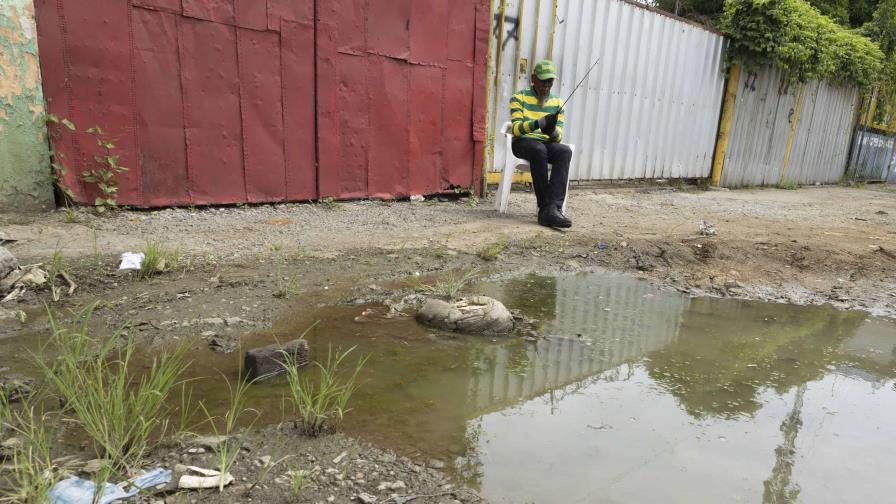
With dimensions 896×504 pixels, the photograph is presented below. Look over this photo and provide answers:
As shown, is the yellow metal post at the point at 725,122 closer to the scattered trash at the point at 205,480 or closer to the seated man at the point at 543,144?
the seated man at the point at 543,144

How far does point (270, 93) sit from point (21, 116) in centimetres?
160

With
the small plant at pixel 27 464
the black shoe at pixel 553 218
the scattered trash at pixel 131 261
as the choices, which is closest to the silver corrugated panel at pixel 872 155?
the black shoe at pixel 553 218

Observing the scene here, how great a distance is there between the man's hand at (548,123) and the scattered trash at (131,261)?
2961 millimetres

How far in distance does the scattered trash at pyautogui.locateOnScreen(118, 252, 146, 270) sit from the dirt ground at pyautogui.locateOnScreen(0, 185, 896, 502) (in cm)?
6

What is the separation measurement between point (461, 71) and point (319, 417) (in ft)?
14.4

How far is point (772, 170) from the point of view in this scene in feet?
31.9

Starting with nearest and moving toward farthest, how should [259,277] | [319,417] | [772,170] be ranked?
[319,417] → [259,277] → [772,170]

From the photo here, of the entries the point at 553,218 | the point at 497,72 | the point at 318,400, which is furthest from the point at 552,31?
the point at 318,400

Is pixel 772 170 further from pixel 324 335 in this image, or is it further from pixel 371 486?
pixel 371 486

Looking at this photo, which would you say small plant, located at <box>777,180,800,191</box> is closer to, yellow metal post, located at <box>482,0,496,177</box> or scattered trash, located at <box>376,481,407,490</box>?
yellow metal post, located at <box>482,0,496,177</box>

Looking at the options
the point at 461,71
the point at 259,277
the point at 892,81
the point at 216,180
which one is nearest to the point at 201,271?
the point at 259,277

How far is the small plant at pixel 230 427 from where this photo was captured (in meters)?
1.38

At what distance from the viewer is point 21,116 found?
3.39m

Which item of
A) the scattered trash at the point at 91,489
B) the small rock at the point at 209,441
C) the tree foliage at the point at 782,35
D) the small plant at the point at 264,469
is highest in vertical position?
the tree foliage at the point at 782,35
